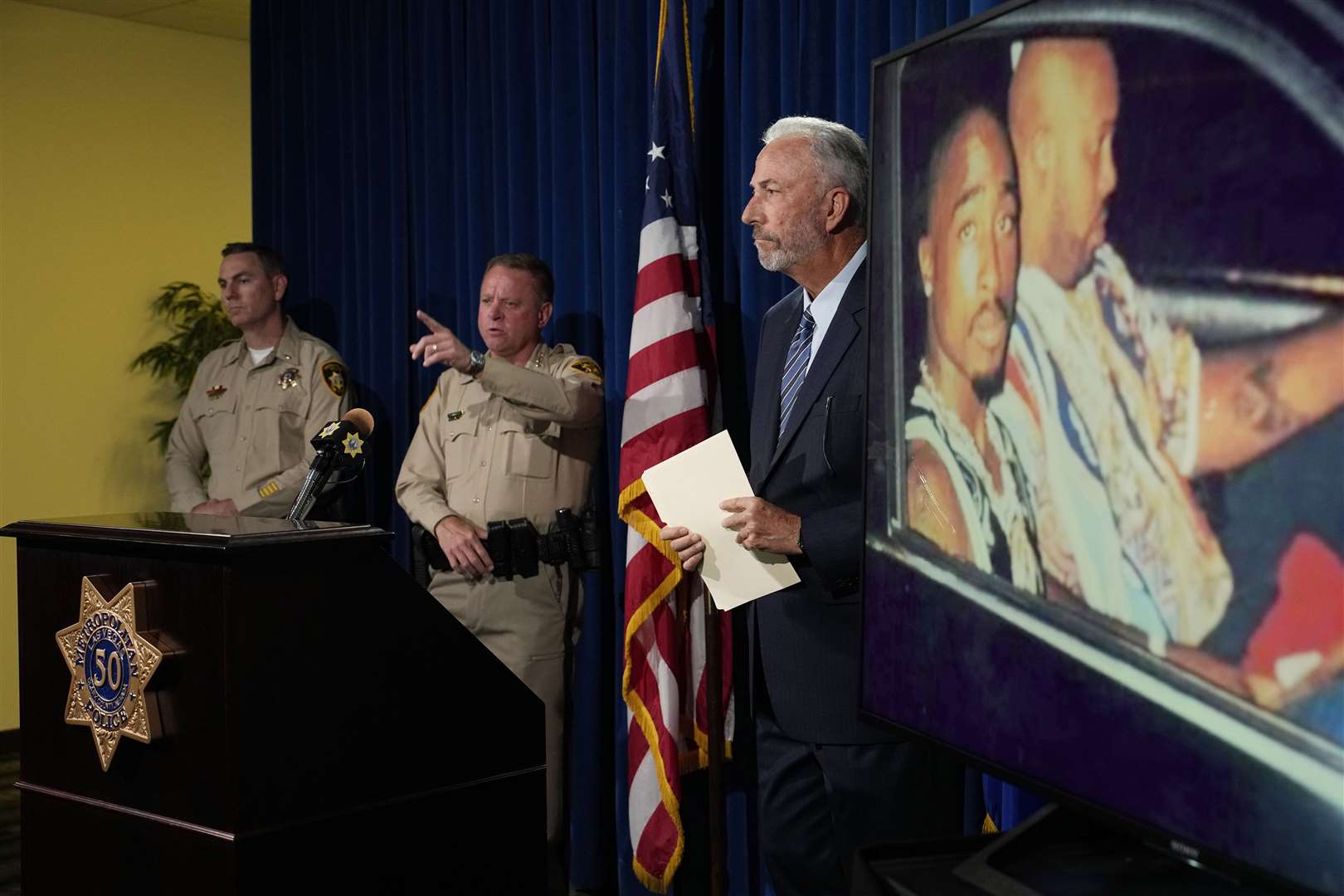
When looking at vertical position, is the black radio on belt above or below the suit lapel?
below

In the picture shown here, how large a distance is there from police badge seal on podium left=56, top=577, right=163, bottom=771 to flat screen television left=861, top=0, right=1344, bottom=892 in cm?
102

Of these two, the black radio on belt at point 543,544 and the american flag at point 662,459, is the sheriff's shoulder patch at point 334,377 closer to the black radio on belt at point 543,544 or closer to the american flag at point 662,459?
the black radio on belt at point 543,544

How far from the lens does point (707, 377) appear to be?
3.33 meters

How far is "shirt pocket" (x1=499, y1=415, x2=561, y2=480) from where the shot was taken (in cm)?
357

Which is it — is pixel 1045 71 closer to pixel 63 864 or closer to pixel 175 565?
pixel 175 565

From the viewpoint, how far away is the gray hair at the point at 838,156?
7.95 ft

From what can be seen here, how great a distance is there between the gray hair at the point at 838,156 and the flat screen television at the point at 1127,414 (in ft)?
2.62

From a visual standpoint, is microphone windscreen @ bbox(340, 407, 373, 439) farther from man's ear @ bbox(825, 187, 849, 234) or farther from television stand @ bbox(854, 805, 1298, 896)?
television stand @ bbox(854, 805, 1298, 896)

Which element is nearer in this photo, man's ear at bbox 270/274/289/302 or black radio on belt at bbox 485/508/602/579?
black radio on belt at bbox 485/508/602/579

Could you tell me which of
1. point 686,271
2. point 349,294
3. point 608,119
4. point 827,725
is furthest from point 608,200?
point 827,725

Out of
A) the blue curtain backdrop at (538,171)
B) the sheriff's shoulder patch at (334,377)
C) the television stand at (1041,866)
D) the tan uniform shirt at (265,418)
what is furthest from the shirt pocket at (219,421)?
the television stand at (1041,866)

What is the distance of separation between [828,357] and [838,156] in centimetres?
42

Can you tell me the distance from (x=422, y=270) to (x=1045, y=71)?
3355 mm

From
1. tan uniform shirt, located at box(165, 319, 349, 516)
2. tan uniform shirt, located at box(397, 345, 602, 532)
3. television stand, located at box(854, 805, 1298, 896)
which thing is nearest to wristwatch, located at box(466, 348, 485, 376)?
tan uniform shirt, located at box(397, 345, 602, 532)
